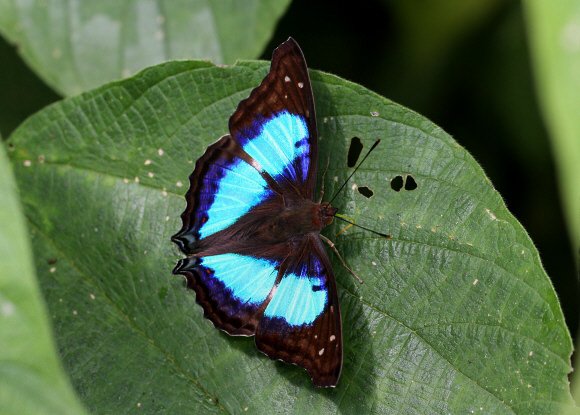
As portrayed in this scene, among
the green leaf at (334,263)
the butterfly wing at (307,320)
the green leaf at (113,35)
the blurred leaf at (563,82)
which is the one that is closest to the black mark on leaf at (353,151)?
the green leaf at (334,263)

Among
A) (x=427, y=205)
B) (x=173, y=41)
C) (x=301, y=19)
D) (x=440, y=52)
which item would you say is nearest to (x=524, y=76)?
(x=440, y=52)

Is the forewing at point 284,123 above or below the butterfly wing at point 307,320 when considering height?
above

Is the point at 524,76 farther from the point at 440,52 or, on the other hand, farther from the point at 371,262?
the point at 371,262

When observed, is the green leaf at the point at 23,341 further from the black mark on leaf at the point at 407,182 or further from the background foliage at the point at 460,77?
the background foliage at the point at 460,77

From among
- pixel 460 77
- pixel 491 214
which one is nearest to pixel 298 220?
pixel 491 214

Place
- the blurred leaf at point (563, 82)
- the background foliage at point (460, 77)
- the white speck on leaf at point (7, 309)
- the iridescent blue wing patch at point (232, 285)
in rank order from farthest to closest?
the background foliage at point (460, 77) < the iridescent blue wing patch at point (232, 285) < the white speck on leaf at point (7, 309) < the blurred leaf at point (563, 82)

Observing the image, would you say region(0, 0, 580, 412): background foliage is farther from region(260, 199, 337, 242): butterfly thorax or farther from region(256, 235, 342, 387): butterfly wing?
region(256, 235, 342, 387): butterfly wing

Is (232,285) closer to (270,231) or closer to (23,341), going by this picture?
(270,231)
